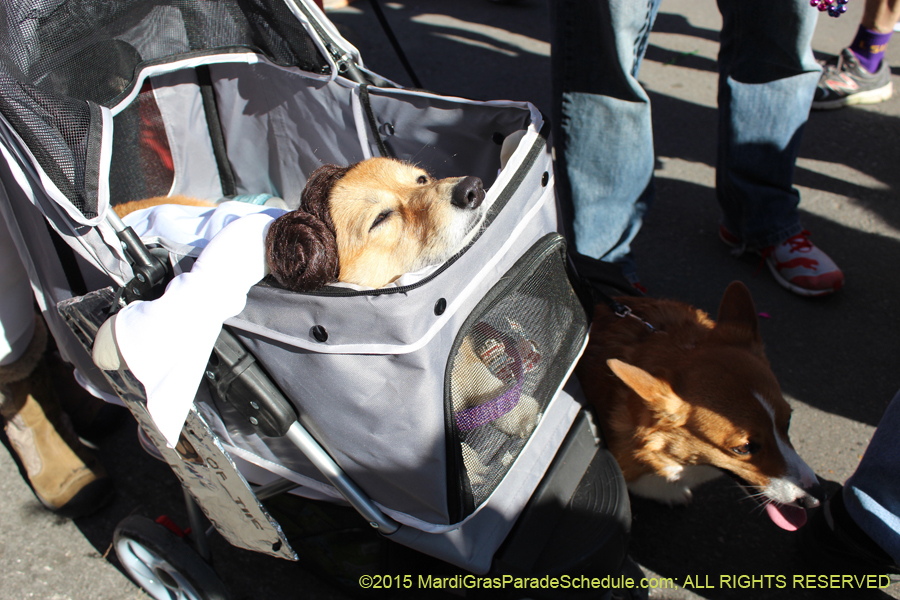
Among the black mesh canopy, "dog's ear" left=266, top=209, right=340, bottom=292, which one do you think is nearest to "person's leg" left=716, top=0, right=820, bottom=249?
the black mesh canopy

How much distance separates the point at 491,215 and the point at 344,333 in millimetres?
451

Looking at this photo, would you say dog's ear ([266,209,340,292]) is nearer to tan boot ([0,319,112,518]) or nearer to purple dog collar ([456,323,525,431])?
purple dog collar ([456,323,525,431])

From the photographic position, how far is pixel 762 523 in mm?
2027

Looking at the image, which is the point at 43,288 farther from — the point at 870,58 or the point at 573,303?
the point at 870,58

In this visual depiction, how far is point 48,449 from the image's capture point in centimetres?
214

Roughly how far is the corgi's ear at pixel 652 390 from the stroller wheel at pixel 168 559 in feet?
4.25

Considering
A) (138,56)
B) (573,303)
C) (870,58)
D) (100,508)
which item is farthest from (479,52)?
(100,508)

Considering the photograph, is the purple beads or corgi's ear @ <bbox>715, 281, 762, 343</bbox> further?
the purple beads

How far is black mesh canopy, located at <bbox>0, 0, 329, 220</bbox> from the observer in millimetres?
1282

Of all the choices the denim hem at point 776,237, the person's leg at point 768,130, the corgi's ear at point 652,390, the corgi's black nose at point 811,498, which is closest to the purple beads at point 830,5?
the person's leg at point 768,130

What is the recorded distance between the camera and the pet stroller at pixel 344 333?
1.23 m

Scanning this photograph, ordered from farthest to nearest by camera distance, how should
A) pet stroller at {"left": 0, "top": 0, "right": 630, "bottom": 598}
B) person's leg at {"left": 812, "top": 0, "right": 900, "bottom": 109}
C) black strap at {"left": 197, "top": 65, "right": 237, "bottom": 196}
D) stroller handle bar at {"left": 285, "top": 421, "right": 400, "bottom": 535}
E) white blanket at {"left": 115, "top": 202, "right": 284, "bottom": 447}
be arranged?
person's leg at {"left": 812, "top": 0, "right": 900, "bottom": 109}, black strap at {"left": 197, "top": 65, "right": 237, "bottom": 196}, stroller handle bar at {"left": 285, "top": 421, "right": 400, "bottom": 535}, pet stroller at {"left": 0, "top": 0, "right": 630, "bottom": 598}, white blanket at {"left": 115, "top": 202, "right": 284, "bottom": 447}

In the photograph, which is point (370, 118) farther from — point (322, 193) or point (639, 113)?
point (639, 113)

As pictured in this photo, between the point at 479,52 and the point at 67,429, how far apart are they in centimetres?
438
